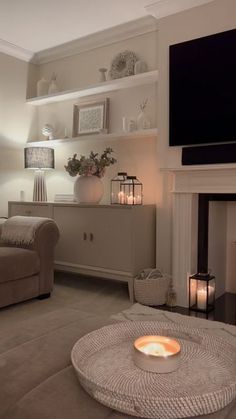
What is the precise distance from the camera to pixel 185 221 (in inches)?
110

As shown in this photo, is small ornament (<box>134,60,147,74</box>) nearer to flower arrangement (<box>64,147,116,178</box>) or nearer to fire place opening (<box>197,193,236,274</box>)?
flower arrangement (<box>64,147,116,178</box>)

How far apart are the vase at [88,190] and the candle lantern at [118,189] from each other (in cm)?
17

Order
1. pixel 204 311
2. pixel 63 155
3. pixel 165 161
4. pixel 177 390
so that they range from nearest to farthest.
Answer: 1. pixel 177 390
2. pixel 204 311
3. pixel 165 161
4. pixel 63 155

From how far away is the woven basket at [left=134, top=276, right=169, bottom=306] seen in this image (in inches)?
109

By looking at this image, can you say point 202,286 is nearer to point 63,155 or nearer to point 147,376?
point 147,376

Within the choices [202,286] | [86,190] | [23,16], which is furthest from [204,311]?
[23,16]

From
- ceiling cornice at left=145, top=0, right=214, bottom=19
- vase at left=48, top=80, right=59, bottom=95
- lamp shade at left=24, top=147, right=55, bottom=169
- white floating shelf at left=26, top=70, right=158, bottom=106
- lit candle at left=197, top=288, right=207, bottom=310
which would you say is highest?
ceiling cornice at left=145, top=0, right=214, bottom=19

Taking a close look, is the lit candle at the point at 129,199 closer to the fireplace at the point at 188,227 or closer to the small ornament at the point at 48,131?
the fireplace at the point at 188,227

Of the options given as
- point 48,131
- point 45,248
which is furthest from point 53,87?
point 45,248

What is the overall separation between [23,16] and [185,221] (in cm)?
236

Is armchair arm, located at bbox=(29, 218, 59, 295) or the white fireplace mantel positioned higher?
the white fireplace mantel

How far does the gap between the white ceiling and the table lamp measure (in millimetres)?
1146

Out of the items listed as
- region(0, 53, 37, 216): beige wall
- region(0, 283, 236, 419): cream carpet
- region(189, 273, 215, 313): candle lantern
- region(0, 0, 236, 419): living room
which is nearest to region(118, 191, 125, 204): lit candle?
region(0, 0, 236, 419): living room

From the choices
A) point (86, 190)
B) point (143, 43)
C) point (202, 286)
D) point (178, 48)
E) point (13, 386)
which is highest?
point (143, 43)
